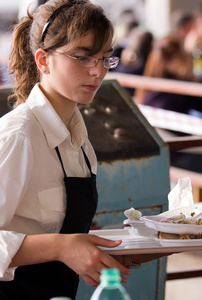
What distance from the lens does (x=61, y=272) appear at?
5.52ft

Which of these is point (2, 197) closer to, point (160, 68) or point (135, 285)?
point (135, 285)

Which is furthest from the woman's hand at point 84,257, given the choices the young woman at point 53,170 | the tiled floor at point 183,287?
the tiled floor at point 183,287

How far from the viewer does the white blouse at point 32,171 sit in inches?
60.7

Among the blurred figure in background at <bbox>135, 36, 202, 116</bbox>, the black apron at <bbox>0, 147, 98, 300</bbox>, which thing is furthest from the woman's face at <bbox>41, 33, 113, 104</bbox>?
the blurred figure in background at <bbox>135, 36, 202, 116</bbox>

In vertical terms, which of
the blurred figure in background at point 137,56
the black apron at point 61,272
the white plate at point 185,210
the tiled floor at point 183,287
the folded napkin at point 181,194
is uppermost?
the blurred figure in background at point 137,56

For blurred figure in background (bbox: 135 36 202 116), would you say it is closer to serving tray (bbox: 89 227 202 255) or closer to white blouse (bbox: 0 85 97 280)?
white blouse (bbox: 0 85 97 280)

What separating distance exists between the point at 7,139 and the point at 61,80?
241mm

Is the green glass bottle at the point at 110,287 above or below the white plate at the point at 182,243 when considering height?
below

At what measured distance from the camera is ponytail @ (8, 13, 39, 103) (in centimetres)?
192

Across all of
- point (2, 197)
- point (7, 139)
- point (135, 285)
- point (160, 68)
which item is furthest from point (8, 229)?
point (160, 68)

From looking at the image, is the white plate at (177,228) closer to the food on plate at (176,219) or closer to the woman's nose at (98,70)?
the food on plate at (176,219)

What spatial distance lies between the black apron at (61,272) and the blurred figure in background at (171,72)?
377 cm

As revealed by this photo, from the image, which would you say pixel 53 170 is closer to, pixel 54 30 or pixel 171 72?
pixel 54 30

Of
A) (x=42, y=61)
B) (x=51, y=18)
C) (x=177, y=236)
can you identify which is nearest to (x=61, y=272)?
(x=177, y=236)
